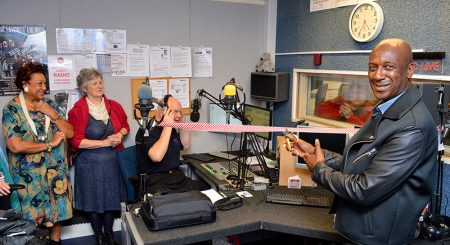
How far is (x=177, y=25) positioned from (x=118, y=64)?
680 millimetres

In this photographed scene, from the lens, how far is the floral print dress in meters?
2.65

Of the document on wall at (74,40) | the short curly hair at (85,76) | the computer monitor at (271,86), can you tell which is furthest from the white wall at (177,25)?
the short curly hair at (85,76)

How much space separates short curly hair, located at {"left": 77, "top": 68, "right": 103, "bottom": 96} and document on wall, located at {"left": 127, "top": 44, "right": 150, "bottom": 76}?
377 millimetres

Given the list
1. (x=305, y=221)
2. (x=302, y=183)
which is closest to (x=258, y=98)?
(x=302, y=183)

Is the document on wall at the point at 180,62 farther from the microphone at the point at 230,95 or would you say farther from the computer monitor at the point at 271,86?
the microphone at the point at 230,95

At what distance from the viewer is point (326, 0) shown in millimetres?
3107

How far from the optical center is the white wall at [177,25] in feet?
9.89

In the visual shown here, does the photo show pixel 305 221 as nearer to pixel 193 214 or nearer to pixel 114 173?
pixel 193 214

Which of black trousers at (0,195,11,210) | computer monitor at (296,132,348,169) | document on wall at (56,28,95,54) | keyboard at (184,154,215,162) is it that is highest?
document on wall at (56,28,95,54)

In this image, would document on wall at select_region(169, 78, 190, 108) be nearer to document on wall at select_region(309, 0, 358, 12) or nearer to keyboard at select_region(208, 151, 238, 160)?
keyboard at select_region(208, 151, 238, 160)

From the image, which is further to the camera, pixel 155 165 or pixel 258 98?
pixel 258 98

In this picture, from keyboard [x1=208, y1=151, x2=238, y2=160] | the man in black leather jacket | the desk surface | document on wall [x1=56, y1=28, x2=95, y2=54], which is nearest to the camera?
the man in black leather jacket

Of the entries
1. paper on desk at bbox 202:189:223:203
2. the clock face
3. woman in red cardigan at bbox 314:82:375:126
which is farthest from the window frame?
paper on desk at bbox 202:189:223:203

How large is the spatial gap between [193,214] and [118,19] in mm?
2126
